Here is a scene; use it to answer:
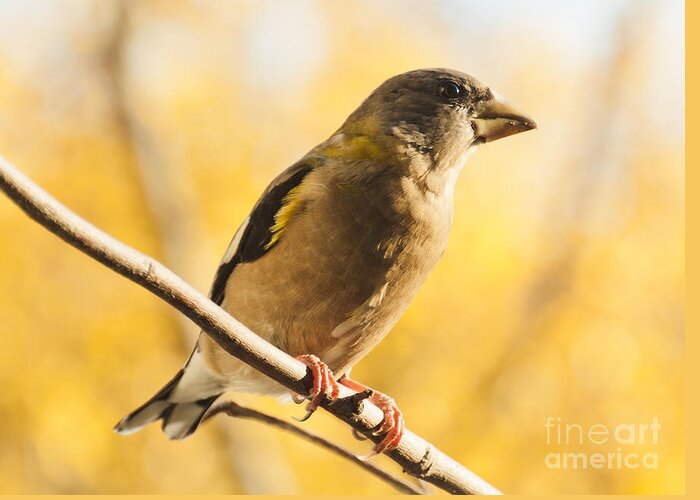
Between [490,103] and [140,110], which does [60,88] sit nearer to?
[140,110]

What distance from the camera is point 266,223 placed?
322cm

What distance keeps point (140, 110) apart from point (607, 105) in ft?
11.7

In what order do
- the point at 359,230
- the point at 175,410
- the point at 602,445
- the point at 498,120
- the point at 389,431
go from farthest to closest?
the point at 602,445 → the point at 175,410 → the point at 498,120 → the point at 359,230 → the point at 389,431

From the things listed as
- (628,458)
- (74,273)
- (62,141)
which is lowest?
(628,458)

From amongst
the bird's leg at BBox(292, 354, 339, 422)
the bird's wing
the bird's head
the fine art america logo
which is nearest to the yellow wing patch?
the bird's wing

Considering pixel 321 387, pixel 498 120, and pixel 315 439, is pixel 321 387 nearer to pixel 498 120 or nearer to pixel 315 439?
pixel 315 439

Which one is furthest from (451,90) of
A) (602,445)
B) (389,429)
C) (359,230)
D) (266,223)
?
(602,445)

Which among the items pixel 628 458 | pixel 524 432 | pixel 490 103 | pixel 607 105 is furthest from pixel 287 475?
pixel 607 105

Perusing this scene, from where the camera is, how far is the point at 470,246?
19.5 feet

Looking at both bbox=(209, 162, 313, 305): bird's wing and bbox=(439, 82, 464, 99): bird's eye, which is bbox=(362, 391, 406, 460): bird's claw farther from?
bbox=(439, 82, 464, 99): bird's eye

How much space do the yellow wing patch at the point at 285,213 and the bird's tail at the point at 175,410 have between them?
985 mm

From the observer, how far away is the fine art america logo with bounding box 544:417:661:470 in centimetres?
534

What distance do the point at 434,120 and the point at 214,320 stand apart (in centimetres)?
163

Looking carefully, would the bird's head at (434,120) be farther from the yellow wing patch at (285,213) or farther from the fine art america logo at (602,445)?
the fine art america logo at (602,445)
